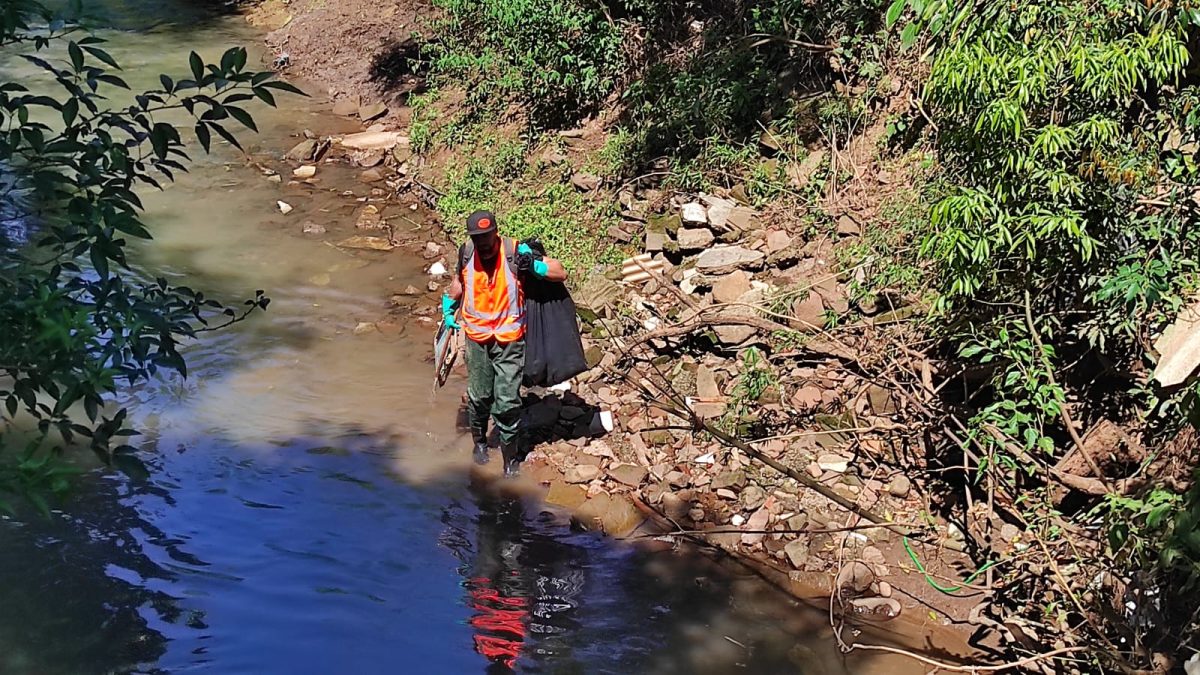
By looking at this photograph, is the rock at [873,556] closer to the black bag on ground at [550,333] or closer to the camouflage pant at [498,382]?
the black bag on ground at [550,333]

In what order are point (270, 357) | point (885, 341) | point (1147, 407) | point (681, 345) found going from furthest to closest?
point (270, 357) → point (681, 345) → point (885, 341) → point (1147, 407)

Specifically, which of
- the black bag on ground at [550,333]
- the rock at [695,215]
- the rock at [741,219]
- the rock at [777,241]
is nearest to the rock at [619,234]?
the rock at [695,215]

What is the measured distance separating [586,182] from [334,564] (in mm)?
5018

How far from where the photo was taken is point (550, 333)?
6.68m

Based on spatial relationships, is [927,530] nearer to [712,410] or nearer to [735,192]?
[712,410]

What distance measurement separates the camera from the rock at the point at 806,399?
6.83 m

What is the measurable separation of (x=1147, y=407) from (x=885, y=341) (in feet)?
5.39

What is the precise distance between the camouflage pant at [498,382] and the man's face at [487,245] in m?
0.59

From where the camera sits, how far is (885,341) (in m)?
6.73

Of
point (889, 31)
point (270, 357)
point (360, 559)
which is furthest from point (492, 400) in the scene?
point (889, 31)

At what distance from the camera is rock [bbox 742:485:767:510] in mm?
6312

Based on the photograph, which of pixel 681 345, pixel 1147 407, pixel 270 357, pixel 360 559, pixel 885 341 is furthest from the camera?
pixel 270 357

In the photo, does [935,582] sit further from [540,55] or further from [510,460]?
[540,55]

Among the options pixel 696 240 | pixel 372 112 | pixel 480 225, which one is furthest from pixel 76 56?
pixel 372 112
